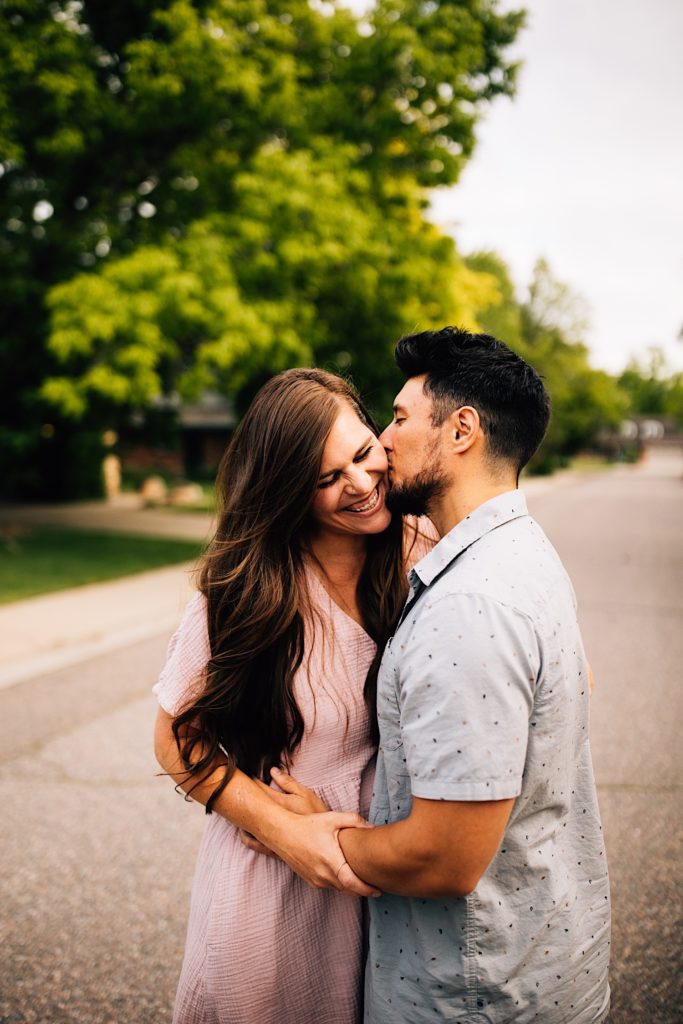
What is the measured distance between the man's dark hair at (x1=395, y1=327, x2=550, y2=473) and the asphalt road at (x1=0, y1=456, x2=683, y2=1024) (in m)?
2.26

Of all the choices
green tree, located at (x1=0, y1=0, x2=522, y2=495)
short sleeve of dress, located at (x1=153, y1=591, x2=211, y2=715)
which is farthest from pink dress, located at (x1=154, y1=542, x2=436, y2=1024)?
green tree, located at (x1=0, y1=0, x2=522, y2=495)

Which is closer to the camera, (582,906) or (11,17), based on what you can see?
(582,906)

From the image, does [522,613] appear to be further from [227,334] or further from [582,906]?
[227,334]

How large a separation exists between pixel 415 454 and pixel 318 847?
787 mm

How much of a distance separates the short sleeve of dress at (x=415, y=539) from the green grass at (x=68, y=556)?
22.5ft

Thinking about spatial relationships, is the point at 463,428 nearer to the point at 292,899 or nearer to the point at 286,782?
the point at 286,782

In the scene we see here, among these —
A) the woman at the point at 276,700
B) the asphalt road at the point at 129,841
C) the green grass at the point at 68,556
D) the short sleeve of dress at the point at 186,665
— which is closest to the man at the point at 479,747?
the woman at the point at 276,700

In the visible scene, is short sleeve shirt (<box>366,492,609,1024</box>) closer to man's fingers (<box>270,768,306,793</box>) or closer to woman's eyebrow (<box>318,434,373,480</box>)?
man's fingers (<box>270,768,306,793</box>)

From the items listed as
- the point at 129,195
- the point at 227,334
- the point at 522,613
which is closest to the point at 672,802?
the point at 522,613

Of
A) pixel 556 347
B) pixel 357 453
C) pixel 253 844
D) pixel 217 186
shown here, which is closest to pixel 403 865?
pixel 253 844

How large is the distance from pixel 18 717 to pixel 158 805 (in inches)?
68.7

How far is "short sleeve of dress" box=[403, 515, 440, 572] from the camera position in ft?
6.30

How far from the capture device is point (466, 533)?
4.27 ft

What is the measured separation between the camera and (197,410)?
37188 mm
